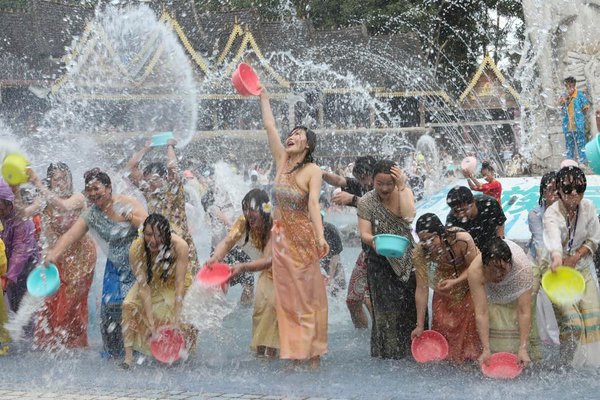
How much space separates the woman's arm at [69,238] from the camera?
239 inches

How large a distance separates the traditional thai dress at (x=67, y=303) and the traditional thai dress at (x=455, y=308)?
8.50 feet

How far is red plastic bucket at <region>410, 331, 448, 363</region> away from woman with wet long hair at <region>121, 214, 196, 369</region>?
1574 millimetres

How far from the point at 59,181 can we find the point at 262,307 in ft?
6.30

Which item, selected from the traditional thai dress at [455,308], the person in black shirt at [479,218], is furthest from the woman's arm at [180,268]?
the person in black shirt at [479,218]

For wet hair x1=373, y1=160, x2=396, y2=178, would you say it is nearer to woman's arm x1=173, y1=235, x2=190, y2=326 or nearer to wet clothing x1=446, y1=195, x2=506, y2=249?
wet clothing x1=446, y1=195, x2=506, y2=249

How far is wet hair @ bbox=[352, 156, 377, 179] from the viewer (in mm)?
6660

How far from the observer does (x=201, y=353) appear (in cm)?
630

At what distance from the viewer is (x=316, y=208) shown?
5.63 metres

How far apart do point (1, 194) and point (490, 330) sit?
378 cm

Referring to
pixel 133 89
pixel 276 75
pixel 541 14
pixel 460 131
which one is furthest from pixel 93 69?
pixel 541 14

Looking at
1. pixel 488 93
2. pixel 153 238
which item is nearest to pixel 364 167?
pixel 153 238

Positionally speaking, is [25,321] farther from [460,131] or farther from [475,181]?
[460,131]

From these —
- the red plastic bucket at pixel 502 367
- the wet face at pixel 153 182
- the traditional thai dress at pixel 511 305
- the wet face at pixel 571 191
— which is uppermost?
the wet face at pixel 153 182

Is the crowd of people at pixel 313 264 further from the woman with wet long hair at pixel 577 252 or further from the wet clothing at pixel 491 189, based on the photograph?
the wet clothing at pixel 491 189
